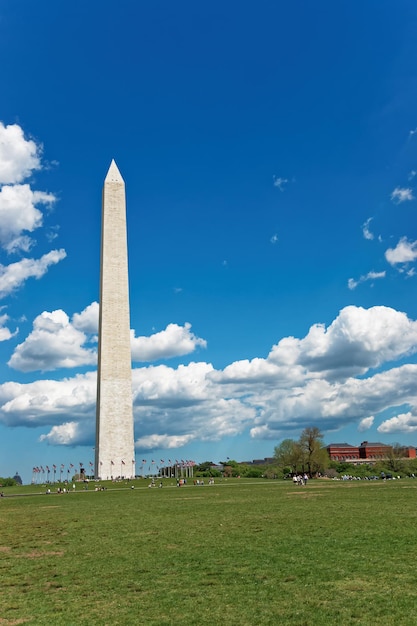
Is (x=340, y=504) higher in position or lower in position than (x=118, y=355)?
lower

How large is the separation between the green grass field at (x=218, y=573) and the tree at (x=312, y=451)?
69.4m

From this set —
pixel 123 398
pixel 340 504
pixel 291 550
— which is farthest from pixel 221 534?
pixel 123 398

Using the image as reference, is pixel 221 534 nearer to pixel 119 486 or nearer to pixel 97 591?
pixel 97 591

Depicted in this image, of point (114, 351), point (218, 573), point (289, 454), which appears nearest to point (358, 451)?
point (289, 454)

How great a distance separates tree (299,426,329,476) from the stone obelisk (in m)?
28.2

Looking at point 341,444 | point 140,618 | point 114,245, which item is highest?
point 114,245

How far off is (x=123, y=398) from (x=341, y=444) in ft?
398

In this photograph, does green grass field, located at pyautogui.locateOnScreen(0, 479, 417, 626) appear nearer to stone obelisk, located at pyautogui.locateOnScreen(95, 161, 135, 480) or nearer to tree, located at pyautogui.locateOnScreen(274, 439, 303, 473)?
stone obelisk, located at pyautogui.locateOnScreen(95, 161, 135, 480)

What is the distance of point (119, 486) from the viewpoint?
64.6 meters

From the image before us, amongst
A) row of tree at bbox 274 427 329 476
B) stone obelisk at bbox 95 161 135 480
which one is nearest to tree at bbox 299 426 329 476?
row of tree at bbox 274 427 329 476

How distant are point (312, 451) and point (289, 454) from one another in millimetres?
6926

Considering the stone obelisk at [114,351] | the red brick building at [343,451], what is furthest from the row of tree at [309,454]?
the red brick building at [343,451]

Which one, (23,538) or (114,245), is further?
(114,245)

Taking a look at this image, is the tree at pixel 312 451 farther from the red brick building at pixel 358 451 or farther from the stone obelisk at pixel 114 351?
the red brick building at pixel 358 451
